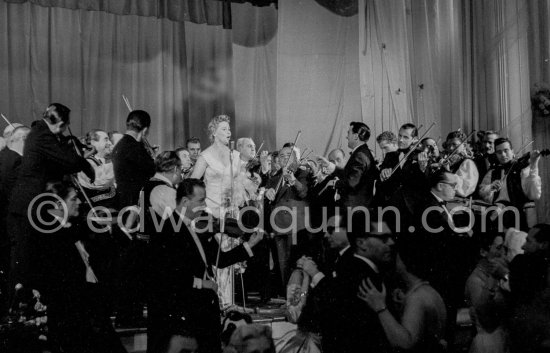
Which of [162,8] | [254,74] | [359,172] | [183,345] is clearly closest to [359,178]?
[359,172]

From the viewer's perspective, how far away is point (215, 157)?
20.5 feet

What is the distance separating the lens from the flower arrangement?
314 inches

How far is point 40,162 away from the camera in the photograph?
4.89 metres

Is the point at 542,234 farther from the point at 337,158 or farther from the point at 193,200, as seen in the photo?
the point at 337,158

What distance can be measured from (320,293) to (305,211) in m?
3.60

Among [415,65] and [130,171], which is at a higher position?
[415,65]

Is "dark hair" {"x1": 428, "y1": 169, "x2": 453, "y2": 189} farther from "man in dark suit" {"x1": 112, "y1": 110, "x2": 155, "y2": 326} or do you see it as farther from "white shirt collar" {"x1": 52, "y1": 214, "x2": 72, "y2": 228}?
"white shirt collar" {"x1": 52, "y1": 214, "x2": 72, "y2": 228}

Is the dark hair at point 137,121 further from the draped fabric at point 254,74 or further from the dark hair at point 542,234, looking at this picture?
the draped fabric at point 254,74

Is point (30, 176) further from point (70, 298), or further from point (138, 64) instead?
point (138, 64)

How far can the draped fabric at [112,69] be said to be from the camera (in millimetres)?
9156

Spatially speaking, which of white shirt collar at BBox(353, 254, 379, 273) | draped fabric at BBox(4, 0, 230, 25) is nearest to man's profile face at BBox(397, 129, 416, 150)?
white shirt collar at BBox(353, 254, 379, 273)

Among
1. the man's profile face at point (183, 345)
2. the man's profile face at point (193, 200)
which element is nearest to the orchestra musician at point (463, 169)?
the man's profile face at point (193, 200)

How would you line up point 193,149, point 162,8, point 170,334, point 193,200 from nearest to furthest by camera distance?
point 170,334
point 193,200
point 193,149
point 162,8

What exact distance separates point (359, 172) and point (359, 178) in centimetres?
5
